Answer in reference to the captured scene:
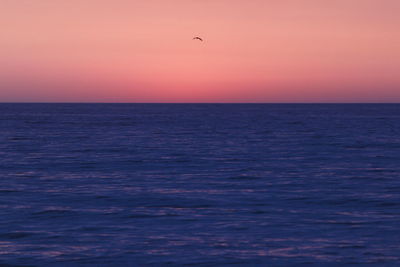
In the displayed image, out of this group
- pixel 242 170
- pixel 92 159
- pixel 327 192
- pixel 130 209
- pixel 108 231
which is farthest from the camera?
pixel 92 159

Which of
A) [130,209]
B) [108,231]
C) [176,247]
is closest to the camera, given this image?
[176,247]

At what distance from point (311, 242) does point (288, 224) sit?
2677 millimetres

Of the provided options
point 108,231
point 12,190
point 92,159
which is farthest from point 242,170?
point 108,231

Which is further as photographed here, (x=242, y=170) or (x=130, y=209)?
(x=242, y=170)

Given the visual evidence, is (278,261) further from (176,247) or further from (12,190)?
(12,190)

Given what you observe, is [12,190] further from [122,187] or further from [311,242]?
[311,242]

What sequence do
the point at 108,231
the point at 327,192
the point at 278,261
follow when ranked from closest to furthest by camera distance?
the point at 278,261 < the point at 108,231 < the point at 327,192

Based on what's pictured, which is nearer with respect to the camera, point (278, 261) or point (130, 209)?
point (278, 261)

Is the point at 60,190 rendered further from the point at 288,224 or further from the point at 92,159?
the point at 92,159

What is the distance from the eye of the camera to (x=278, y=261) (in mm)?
15914

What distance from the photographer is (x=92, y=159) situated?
43.8 m

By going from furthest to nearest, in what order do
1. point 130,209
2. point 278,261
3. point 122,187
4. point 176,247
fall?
point 122,187, point 130,209, point 176,247, point 278,261

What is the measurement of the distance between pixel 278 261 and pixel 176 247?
3.22 meters

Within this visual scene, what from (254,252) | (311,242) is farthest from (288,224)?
(254,252)
